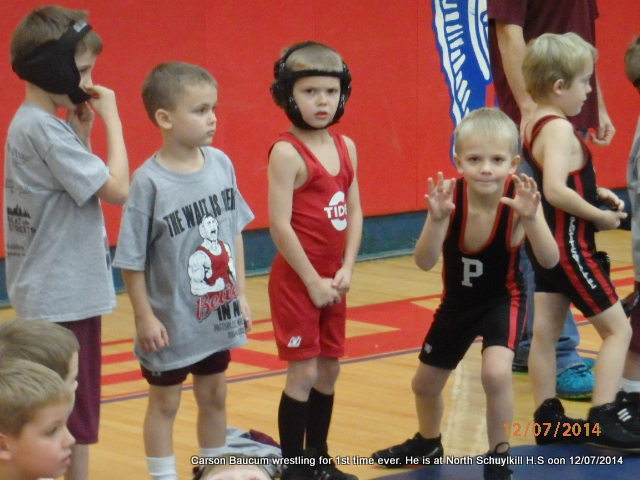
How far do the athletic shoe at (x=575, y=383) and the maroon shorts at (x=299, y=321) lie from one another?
1445 millimetres

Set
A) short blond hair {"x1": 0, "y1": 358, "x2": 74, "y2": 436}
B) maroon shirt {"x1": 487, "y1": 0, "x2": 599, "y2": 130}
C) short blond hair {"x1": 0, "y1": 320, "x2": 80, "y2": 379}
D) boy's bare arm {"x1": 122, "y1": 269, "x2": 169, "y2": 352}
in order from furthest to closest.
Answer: maroon shirt {"x1": 487, "y1": 0, "x2": 599, "y2": 130}, boy's bare arm {"x1": 122, "y1": 269, "x2": 169, "y2": 352}, short blond hair {"x1": 0, "y1": 320, "x2": 80, "y2": 379}, short blond hair {"x1": 0, "y1": 358, "x2": 74, "y2": 436}

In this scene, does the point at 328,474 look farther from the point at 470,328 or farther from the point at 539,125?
the point at 539,125

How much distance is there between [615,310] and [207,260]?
5.39 ft

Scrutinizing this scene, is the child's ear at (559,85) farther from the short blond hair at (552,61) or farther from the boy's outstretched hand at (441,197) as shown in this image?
the boy's outstretched hand at (441,197)

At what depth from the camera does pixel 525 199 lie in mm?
4168

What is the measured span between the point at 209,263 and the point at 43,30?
3.06 ft

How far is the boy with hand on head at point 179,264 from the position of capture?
4.05 meters

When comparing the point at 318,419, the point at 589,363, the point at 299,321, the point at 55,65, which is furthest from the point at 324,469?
the point at 589,363

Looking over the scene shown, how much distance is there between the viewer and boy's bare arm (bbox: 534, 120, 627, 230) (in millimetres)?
4660

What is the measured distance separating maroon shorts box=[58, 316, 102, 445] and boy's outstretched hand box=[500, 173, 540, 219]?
4.75 feet

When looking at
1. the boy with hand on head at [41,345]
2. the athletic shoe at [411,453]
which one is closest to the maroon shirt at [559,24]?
the athletic shoe at [411,453]

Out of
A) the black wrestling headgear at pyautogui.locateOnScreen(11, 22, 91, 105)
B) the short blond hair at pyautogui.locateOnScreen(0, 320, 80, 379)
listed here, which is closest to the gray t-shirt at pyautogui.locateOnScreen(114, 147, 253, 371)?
the black wrestling headgear at pyautogui.locateOnScreen(11, 22, 91, 105)

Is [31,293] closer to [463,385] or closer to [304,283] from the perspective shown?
[304,283]

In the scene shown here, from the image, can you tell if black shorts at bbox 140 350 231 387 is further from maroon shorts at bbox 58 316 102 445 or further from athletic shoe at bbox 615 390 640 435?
athletic shoe at bbox 615 390 640 435
